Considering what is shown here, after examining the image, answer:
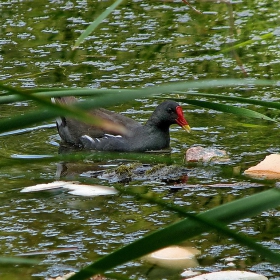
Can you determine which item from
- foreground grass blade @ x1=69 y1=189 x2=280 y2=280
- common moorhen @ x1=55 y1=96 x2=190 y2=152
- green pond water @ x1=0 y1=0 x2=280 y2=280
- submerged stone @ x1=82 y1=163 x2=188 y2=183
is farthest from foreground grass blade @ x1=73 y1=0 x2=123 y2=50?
common moorhen @ x1=55 y1=96 x2=190 y2=152

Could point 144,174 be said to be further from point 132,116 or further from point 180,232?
point 180,232

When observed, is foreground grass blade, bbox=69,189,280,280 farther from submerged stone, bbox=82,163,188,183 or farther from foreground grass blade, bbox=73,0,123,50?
submerged stone, bbox=82,163,188,183

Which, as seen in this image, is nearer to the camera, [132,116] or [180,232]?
[180,232]

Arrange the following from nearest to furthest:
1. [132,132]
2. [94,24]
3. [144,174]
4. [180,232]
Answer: [180,232] → [94,24] → [144,174] → [132,132]

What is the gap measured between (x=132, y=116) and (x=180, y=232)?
5.87 metres

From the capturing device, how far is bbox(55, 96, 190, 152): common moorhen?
754cm

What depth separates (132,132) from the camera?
24.6ft

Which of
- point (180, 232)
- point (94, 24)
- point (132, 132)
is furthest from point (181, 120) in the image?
point (180, 232)

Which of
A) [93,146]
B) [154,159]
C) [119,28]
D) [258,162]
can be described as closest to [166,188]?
[258,162]

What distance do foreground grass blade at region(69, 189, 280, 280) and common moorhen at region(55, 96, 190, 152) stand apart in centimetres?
498

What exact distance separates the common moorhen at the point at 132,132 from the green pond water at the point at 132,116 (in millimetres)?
141

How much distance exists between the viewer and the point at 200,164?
251 inches

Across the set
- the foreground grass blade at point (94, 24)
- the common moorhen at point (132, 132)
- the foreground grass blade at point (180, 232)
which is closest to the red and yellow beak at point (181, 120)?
the common moorhen at point (132, 132)

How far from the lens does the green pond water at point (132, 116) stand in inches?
178
